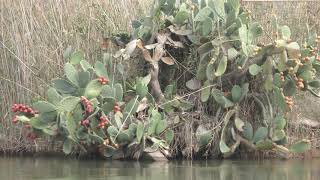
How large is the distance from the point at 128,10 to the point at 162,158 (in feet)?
8.65

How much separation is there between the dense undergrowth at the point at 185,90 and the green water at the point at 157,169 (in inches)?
10.5

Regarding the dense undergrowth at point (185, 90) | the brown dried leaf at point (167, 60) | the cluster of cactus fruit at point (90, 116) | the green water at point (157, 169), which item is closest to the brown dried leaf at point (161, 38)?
the dense undergrowth at point (185, 90)

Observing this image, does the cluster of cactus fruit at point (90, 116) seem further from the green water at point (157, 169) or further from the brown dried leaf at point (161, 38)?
the brown dried leaf at point (161, 38)

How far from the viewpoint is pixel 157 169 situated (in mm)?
8797

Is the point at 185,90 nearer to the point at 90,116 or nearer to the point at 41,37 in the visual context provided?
the point at 90,116

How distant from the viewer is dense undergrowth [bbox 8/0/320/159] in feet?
30.8

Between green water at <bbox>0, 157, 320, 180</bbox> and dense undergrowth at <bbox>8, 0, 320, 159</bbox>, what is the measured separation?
0.87 ft

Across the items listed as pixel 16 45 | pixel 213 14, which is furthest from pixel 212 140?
pixel 16 45

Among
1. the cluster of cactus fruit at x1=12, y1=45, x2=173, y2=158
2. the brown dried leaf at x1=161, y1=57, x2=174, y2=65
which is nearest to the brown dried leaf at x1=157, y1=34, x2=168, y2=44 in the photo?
the brown dried leaf at x1=161, y1=57, x2=174, y2=65

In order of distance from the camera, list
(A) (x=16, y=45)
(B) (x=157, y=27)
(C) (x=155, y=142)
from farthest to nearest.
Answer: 1. (A) (x=16, y=45)
2. (B) (x=157, y=27)
3. (C) (x=155, y=142)

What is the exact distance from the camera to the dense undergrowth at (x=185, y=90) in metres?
9.38

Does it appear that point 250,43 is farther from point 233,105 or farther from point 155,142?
point 155,142

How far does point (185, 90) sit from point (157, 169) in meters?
1.89

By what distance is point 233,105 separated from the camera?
9891 millimetres
